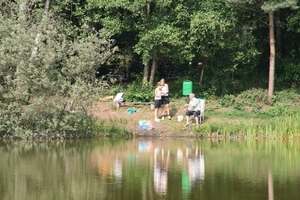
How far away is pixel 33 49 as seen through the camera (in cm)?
2370

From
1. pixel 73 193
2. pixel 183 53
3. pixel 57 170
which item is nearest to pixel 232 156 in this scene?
pixel 57 170

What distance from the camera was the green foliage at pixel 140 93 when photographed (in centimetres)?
2860

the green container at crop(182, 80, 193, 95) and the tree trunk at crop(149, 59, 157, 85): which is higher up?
the tree trunk at crop(149, 59, 157, 85)

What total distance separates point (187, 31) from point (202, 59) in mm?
2129

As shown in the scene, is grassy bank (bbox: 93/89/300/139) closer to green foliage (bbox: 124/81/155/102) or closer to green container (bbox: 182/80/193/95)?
green container (bbox: 182/80/193/95)

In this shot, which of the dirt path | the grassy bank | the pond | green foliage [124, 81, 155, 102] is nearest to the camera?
the pond

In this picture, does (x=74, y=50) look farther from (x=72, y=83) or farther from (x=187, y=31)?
(x=187, y=31)

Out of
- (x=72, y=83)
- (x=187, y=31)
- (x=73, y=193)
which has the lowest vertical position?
(x=73, y=193)

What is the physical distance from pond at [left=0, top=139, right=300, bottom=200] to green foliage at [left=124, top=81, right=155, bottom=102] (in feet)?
13.8

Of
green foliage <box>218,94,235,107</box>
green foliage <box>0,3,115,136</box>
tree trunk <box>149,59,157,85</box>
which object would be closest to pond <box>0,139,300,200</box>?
green foliage <box>0,3,115,136</box>

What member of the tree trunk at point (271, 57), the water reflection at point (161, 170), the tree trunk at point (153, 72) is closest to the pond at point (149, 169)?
the water reflection at point (161, 170)

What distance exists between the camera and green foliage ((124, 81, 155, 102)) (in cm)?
2860

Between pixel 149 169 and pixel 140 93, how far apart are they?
11140mm

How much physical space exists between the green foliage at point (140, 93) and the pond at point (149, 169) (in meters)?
4.21
